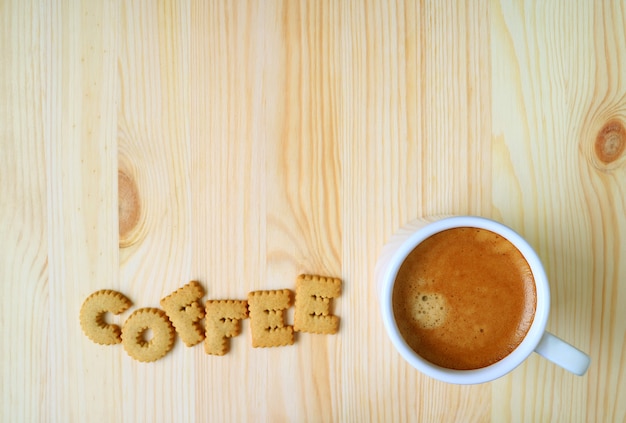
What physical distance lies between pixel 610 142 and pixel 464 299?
1.08ft

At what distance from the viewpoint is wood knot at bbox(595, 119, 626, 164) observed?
0.66m

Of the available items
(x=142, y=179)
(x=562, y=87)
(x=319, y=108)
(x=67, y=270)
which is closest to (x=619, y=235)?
(x=562, y=87)

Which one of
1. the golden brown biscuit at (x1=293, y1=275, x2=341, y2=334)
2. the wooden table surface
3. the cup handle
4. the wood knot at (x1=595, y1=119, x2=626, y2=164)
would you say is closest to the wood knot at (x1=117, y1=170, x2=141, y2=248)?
the wooden table surface

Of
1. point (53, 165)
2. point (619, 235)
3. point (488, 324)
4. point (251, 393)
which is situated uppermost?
point (53, 165)

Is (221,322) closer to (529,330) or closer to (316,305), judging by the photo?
(316,305)

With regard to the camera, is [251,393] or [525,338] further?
[251,393]

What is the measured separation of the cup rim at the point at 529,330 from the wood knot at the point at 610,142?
249 mm

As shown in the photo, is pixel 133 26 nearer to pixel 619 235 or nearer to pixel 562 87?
pixel 562 87

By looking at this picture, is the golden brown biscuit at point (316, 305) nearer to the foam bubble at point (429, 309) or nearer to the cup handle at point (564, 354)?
the foam bubble at point (429, 309)

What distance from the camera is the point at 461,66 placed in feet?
2.18

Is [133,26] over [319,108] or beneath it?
over

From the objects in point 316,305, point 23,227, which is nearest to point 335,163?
point 316,305

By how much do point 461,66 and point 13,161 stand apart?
0.66 metres

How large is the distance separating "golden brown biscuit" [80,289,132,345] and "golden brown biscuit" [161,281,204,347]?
0.07 m
